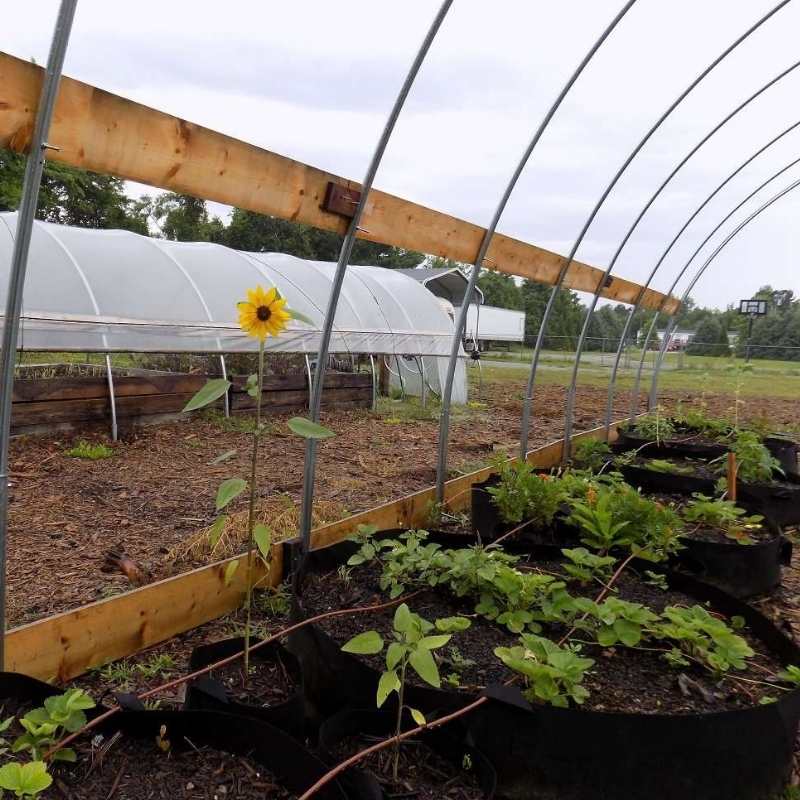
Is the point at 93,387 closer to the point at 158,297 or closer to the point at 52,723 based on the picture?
the point at 158,297

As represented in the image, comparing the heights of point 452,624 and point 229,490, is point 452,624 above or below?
below

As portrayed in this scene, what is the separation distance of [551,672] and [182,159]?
1849mm

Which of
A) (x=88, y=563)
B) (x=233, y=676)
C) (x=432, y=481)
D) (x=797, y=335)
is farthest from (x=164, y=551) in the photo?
(x=797, y=335)

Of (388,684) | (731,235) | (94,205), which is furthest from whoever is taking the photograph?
(94,205)

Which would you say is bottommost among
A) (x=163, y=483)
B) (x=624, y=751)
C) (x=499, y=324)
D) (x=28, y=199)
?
(x=163, y=483)

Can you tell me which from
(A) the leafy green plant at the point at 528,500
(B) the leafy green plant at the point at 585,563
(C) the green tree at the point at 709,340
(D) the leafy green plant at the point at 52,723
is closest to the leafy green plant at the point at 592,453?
(A) the leafy green plant at the point at 528,500

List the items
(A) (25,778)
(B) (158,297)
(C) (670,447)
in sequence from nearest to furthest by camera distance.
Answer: (A) (25,778), (C) (670,447), (B) (158,297)

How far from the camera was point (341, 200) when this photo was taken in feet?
8.59

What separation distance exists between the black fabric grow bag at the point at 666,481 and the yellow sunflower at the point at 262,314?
2913 millimetres

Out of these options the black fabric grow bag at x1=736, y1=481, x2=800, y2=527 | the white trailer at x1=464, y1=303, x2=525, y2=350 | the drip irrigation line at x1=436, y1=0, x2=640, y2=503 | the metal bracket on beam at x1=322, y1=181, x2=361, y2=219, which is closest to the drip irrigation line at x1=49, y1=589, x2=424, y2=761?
the drip irrigation line at x1=436, y1=0, x2=640, y2=503

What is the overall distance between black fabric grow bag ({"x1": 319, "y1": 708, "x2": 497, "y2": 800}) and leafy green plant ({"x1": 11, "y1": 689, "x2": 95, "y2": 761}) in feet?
1.81

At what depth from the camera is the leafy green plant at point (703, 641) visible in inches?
75.9

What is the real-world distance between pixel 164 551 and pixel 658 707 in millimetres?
2358

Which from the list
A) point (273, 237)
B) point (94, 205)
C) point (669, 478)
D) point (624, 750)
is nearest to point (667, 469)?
point (669, 478)
